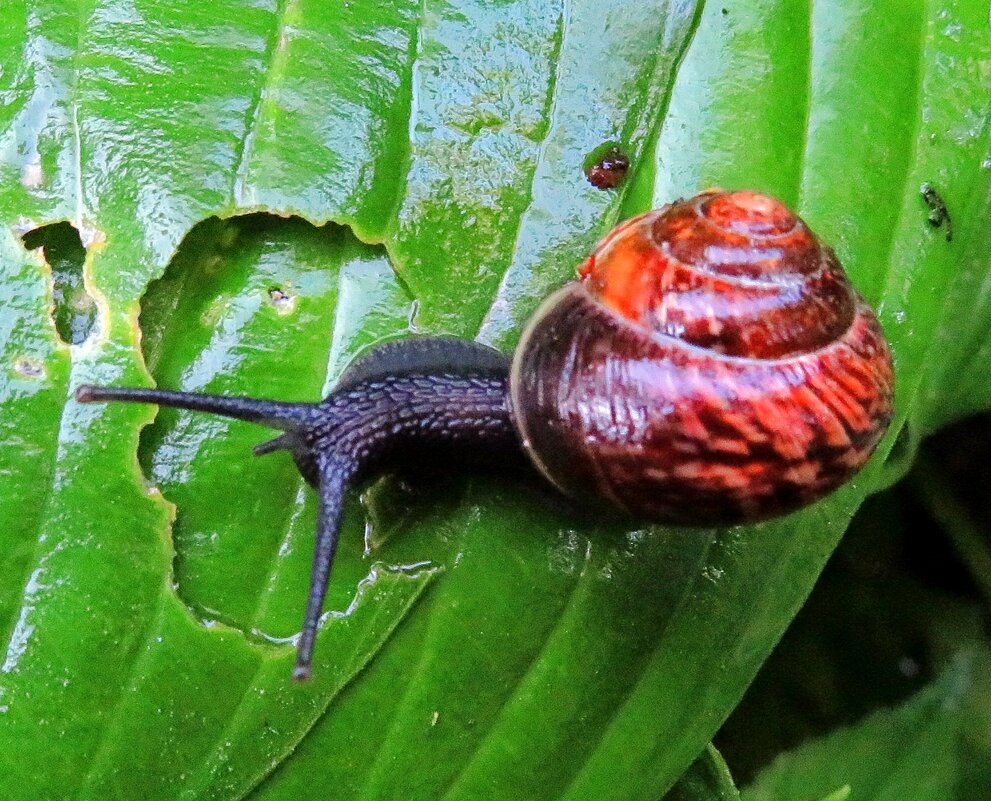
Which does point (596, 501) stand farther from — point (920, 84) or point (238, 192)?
point (920, 84)

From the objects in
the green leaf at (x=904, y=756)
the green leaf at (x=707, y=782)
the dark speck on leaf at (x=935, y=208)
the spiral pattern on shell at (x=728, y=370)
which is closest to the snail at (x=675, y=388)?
the spiral pattern on shell at (x=728, y=370)

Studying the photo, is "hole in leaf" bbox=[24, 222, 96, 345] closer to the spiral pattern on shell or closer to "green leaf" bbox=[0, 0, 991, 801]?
"green leaf" bbox=[0, 0, 991, 801]

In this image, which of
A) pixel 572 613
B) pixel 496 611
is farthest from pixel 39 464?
pixel 572 613

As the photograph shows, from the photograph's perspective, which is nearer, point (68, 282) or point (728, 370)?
point (728, 370)

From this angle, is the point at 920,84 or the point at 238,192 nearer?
the point at 238,192

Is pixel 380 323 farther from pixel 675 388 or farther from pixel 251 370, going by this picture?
pixel 675 388

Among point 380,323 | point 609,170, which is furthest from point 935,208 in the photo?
point 380,323
